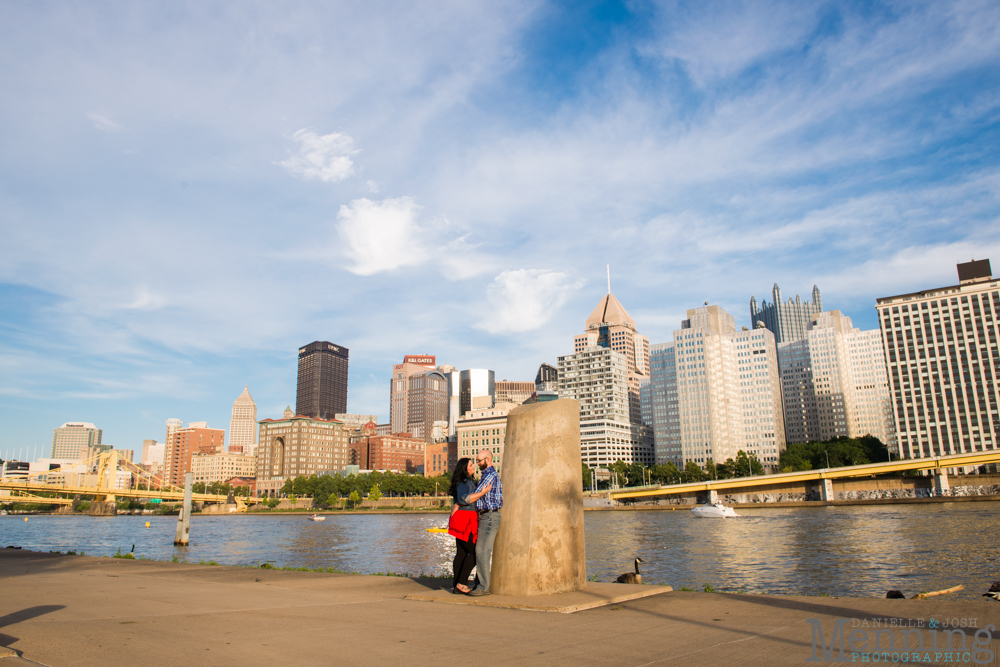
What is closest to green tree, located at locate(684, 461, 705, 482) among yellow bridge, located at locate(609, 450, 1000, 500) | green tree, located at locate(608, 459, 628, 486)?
yellow bridge, located at locate(609, 450, 1000, 500)

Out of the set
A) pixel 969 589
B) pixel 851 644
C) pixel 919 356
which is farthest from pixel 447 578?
pixel 919 356

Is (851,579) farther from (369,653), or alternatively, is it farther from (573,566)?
(369,653)

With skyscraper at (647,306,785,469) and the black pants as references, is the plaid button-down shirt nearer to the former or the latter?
the black pants

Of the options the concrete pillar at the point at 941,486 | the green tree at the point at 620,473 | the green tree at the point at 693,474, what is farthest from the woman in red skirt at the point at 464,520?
the green tree at the point at 620,473

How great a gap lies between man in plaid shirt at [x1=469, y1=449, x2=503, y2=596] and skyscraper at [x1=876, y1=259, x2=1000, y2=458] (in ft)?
618

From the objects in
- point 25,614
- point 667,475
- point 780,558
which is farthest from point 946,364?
point 25,614

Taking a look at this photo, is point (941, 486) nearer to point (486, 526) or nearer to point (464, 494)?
point (486, 526)

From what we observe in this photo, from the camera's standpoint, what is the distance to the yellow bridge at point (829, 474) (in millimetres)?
107812

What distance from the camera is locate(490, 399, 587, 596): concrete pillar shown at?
31.8 ft

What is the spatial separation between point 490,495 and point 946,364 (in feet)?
647

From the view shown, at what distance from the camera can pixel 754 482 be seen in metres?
117

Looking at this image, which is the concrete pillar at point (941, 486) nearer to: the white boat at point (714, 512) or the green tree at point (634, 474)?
the white boat at point (714, 512)

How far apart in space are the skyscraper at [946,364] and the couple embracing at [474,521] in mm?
188386

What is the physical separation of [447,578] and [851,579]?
64.9 feet
